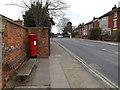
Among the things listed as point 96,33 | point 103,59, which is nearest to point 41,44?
point 103,59

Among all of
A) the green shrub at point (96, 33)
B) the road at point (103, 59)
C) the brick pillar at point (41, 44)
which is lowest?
A: the road at point (103, 59)

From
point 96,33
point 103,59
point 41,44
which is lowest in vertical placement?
point 103,59

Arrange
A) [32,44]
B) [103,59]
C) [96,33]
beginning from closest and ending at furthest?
[32,44] → [103,59] → [96,33]

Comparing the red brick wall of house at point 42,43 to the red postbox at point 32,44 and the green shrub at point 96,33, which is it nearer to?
the red postbox at point 32,44

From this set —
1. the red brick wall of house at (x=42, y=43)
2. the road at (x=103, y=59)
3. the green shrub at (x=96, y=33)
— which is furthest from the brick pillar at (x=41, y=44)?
the green shrub at (x=96, y=33)

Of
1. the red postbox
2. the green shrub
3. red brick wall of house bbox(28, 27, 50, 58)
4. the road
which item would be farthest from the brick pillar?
the green shrub

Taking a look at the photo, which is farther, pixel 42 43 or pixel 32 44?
pixel 42 43

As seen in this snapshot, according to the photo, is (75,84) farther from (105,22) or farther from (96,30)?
(105,22)

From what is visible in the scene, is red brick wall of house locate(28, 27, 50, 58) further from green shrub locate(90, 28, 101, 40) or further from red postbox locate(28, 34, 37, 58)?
green shrub locate(90, 28, 101, 40)

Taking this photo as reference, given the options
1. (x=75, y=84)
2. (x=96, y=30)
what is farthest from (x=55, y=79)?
(x=96, y=30)

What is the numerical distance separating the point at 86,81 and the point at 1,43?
3.23 metres

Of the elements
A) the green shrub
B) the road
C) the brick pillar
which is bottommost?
the road

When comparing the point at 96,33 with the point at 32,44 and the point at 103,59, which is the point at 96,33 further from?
the point at 32,44

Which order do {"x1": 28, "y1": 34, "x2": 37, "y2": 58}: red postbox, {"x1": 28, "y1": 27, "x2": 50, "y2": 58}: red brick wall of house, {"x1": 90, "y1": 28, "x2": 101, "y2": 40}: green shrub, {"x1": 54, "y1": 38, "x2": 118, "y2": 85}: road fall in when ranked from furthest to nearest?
{"x1": 90, "y1": 28, "x2": 101, "y2": 40}: green shrub
{"x1": 28, "y1": 27, "x2": 50, "y2": 58}: red brick wall of house
{"x1": 28, "y1": 34, "x2": 37, "y2": 58}: red postbox
{"x1": 54, "y1": 38, "x2": 118, "y2": 85}: road
